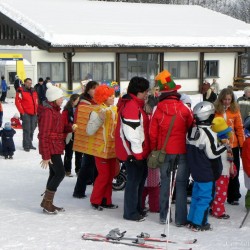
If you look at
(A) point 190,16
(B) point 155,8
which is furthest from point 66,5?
(A) point 190,16

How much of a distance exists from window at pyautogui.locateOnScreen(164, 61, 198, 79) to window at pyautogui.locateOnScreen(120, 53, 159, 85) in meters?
0.86

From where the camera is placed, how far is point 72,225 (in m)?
6.33

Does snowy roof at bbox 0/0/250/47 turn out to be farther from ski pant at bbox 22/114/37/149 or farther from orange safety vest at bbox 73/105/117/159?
orange safety vest at bbox 73/105/117/159

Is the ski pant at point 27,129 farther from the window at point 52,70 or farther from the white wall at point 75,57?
the window at point 52,70

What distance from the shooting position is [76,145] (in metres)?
7.40

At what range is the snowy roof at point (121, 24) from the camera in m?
27.5

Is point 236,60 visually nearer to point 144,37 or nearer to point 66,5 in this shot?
point 144,37

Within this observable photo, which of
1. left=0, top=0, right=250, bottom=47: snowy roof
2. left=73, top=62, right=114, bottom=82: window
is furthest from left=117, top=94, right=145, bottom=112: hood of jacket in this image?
left=73, top=62, right=114, bottom=82: window

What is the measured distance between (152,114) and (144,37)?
23391mm

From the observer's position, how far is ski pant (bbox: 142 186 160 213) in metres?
6.82

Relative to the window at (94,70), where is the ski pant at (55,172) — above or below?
below

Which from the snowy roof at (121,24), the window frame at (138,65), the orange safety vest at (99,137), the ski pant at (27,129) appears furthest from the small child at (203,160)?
the window frame at (138,65)

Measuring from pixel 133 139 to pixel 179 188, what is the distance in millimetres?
811

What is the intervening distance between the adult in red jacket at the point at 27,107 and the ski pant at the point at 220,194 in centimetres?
654
